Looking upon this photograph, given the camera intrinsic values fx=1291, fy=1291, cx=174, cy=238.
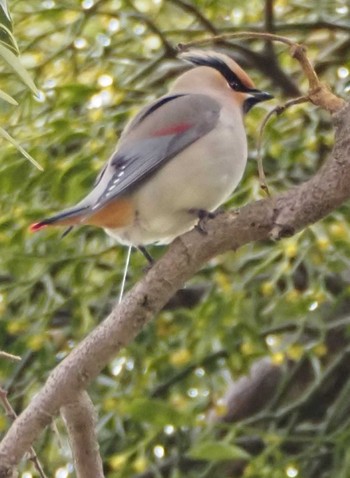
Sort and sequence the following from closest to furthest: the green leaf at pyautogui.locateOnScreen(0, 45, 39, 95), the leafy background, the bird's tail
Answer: the green leaf at pyautogui.locateOnScreen(0, 45, 39, 95), the bird's tail, the leafy background

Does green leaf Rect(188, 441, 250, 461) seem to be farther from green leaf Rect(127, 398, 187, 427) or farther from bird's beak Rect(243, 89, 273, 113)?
bird's beak Rect(243, 89, 273, 113)

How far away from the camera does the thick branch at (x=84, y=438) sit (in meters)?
1.16

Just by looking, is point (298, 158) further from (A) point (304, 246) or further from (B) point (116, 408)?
(B) point (116, 408)

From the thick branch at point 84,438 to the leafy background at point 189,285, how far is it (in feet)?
1.06

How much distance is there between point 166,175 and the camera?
1467 mm

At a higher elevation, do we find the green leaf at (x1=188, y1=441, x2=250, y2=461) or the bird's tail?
the bird's tail

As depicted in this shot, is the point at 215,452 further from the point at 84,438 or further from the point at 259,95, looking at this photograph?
the point at 259,95

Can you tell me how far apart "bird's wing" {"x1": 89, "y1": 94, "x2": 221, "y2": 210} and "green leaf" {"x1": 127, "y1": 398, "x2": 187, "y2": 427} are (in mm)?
247

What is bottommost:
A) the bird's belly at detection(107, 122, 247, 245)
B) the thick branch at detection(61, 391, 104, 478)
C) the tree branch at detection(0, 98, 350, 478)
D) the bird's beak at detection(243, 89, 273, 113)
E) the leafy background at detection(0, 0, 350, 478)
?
the leafy background at detection(0, 0, 350, 478)

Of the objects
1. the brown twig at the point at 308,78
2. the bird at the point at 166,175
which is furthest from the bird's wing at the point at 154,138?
the brown twig at the point at 308,78

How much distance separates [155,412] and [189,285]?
370mm

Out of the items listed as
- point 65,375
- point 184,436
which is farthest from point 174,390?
point 65,375

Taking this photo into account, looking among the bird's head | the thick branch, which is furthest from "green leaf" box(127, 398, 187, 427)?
the bird's head

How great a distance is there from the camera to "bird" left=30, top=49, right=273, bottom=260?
1.44 m
